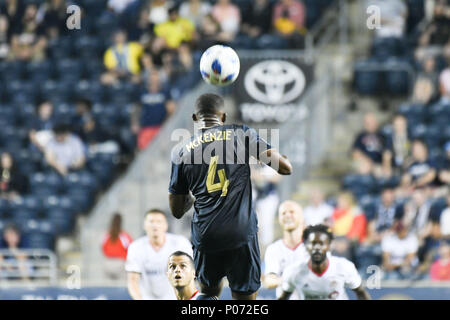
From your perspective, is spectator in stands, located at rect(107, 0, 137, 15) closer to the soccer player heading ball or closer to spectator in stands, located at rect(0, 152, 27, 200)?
spectator in stands, located at rect(0, 152, 27, 200)

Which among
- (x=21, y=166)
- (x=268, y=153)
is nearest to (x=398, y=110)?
(x=21, y=166)

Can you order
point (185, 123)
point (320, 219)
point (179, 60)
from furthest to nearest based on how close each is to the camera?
point (179, 60) < point (185, 123) < point (320, 219)

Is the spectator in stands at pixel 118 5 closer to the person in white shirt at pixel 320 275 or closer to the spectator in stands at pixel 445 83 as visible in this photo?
the spectator in stands at pixel 445 83

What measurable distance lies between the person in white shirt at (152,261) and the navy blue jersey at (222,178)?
220cm

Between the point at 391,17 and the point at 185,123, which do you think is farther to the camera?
the point at 391,17

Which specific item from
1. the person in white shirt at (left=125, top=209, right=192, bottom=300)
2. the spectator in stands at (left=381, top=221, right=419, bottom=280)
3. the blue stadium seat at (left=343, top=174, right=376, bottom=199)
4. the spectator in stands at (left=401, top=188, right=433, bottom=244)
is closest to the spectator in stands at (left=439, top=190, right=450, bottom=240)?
the spectator in stands at (left=401, top=188, right=433, bottom=244)

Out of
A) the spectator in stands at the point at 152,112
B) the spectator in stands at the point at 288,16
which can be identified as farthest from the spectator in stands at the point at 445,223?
the spectator in stands at the point at 288,16

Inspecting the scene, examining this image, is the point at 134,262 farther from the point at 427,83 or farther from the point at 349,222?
the point at 427,83

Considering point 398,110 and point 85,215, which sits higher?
point 398,110

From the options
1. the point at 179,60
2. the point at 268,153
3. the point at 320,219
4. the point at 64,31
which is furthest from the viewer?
the point at 64,31

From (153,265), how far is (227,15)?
22.9 feet
